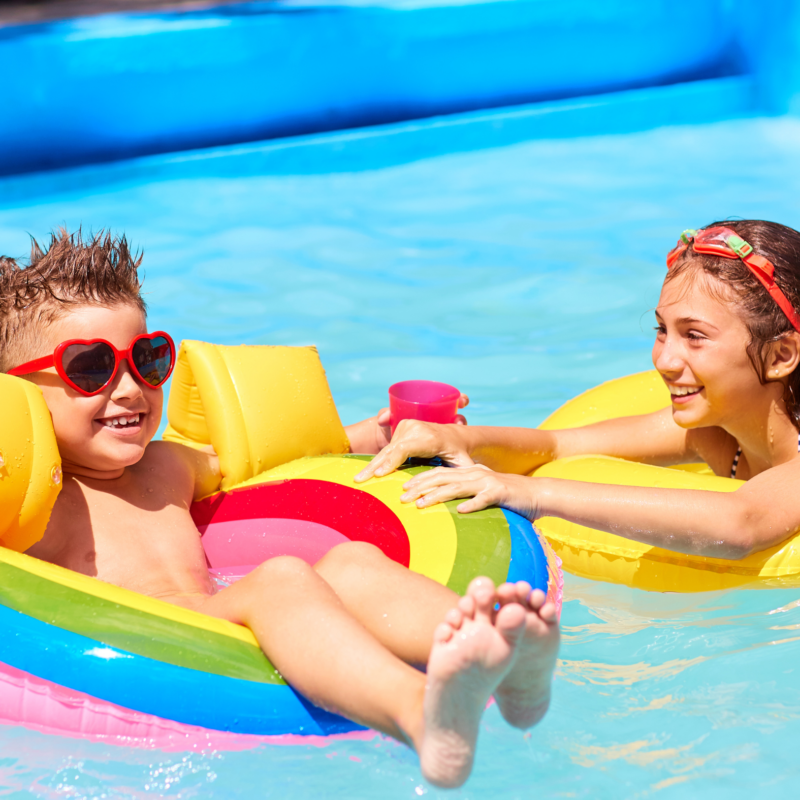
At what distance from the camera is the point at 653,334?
17.3 ft

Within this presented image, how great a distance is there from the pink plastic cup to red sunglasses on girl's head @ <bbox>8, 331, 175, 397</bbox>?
26.0 inches

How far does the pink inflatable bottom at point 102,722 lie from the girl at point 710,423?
0.75 metres

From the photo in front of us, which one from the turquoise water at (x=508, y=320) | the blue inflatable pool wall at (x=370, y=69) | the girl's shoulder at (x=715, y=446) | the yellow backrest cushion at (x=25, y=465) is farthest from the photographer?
the blue inflatable pool wall at (x=370, y=69)

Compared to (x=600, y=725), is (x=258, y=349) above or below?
above

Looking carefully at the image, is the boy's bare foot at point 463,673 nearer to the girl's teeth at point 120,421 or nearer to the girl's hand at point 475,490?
the girl's hand at point 475,490

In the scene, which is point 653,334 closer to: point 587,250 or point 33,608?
point 587,250

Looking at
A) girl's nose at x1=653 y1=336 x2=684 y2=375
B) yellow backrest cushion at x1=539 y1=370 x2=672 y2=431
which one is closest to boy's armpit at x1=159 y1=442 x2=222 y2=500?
yellow backrest cushion at x1=539 y1=370 x2=672 y2=431

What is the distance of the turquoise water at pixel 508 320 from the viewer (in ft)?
7.01

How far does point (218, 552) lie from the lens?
284 centimetres

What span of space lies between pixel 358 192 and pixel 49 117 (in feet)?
7.36

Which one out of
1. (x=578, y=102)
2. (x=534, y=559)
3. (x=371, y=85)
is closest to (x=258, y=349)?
(x=534, y=559)

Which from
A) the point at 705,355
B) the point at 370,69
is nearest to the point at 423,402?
the point at 705,355

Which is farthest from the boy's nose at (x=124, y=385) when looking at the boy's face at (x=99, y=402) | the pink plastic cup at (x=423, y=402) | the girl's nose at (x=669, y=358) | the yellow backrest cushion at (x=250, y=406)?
the girl's nose at (x=669, y=358)

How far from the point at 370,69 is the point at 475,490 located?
20.6ft
